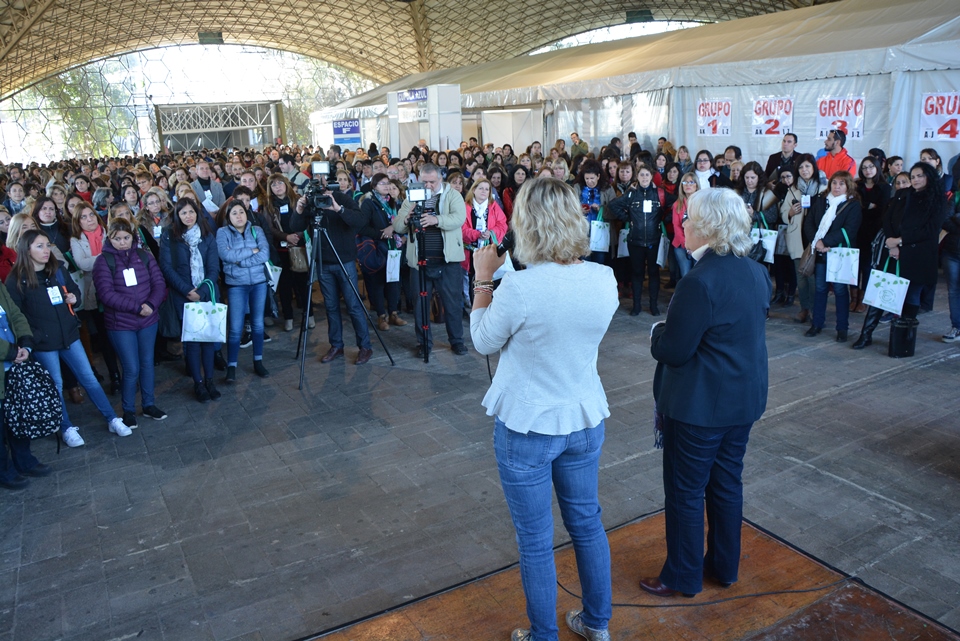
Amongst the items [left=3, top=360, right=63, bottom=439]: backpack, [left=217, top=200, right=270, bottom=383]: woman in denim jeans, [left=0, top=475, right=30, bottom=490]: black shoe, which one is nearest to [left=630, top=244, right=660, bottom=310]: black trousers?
[left=217, top=200, right=270, bottom=383]: woman in denim jeans

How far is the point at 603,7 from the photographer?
4184 centimetres

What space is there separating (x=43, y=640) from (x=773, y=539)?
3162mm

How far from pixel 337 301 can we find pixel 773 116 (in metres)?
7.14

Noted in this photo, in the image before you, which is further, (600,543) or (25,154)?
(25,154)

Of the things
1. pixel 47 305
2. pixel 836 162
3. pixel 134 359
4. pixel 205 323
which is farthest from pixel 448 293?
pixel 836 162

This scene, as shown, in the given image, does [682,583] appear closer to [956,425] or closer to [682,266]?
[956,425]

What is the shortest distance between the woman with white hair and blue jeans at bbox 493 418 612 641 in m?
0.44

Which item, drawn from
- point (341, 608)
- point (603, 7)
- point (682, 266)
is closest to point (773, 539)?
point (341, 608)

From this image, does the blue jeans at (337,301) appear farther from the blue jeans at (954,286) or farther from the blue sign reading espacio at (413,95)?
the blue sign reading espacio at (413,95)

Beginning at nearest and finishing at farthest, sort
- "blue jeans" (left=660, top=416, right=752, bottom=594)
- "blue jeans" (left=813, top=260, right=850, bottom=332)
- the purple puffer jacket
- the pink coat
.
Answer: "blue jeans" (left=660, top=416, right=752, bottom=594), the purple puffer jacket, "blue jeans" (left=813, top=260, right=850, bottom=332), the pink coat

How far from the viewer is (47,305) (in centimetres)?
470

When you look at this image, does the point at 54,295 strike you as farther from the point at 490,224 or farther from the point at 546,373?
the point at 546,373

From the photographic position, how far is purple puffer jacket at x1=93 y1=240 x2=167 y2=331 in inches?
199

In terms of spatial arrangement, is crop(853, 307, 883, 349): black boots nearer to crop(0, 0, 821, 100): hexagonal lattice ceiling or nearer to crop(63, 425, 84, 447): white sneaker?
crop(63, 425, 84, 447): white sneaker
